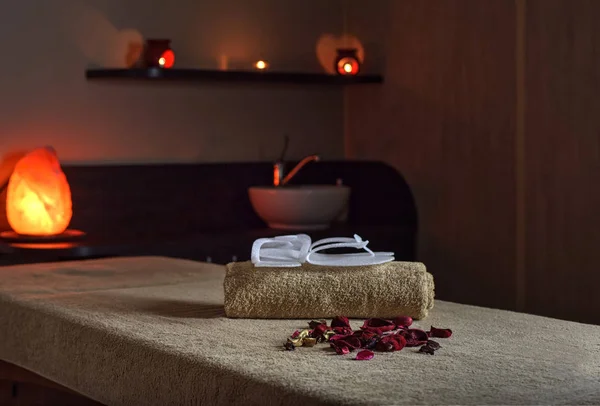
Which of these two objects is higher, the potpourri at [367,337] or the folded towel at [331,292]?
the folded towel at [331,292]

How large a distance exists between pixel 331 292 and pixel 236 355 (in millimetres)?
312

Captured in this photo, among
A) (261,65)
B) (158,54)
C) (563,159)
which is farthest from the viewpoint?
(261,65)

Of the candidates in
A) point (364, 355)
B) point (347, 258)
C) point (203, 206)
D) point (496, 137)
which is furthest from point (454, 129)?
point (364, 355)

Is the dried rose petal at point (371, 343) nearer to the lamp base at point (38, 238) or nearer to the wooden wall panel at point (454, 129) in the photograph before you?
the lamp base at point (38, 238)

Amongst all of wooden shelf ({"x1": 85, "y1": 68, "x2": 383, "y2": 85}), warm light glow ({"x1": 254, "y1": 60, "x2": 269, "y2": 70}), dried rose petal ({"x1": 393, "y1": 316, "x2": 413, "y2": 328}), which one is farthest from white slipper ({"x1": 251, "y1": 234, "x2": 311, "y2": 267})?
warm light glow ({"x1": 254, "y1": 60, "x2": 269, "y2": 70})

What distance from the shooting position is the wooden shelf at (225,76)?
3475mm

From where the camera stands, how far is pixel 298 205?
12.1 feet

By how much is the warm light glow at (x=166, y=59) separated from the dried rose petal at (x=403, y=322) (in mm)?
2116

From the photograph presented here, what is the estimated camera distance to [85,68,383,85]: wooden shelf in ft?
11.4

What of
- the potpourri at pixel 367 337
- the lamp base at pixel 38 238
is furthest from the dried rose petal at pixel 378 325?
the lamp base at pixel 38 238

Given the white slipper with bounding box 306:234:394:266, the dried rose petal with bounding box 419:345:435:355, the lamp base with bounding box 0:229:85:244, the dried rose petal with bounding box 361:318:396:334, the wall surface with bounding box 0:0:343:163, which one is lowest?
the lamp base with bounding box 0:229:85:244

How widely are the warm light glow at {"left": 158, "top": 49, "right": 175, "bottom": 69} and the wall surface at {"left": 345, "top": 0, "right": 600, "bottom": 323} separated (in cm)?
94

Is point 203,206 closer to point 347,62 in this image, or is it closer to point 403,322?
point 347,62

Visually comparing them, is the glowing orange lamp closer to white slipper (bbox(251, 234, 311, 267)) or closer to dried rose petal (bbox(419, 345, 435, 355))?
white slipper (bbox(251, 234, 311, 267))
